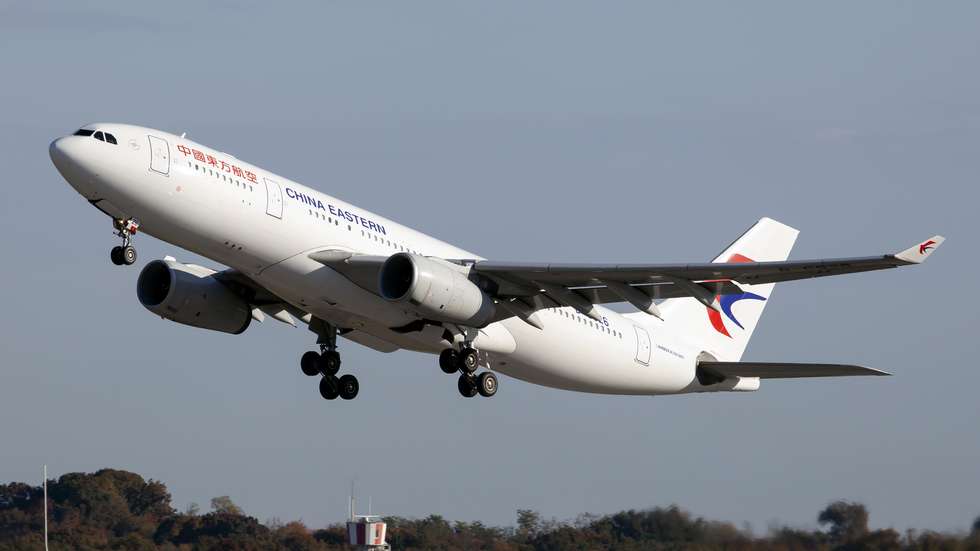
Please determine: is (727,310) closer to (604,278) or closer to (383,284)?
(604,278)

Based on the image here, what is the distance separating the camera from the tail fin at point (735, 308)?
146 feet

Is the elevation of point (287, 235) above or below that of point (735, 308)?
below

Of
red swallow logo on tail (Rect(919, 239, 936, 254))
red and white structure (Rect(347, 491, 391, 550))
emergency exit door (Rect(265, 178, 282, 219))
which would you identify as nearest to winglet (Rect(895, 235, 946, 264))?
red swallow logo on tail (Rect(919, 239, 936, 254))

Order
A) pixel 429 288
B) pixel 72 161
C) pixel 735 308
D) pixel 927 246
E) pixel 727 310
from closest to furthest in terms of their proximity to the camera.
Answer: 1. pixel 927 246
2. pixel 72 161
3. pixel 429 288
4. pixel 727 310
5. pixel 735 308

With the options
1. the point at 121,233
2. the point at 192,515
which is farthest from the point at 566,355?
the point at 192,515

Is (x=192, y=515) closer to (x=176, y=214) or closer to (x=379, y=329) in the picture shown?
(x=379, y=329)

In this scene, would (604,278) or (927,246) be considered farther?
(604,278)

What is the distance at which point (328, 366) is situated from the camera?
133 ft

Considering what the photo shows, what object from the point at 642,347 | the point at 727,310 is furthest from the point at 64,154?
the point at 727,310

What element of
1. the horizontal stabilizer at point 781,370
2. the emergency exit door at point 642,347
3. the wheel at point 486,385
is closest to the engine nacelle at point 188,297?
the wheel at point 486,385

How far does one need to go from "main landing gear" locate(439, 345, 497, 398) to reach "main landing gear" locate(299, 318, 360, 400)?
356 cm

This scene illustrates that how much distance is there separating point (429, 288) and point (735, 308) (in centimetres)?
1474

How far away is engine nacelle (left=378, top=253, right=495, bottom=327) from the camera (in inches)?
1369

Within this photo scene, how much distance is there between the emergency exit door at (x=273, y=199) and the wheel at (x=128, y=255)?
299 cm
